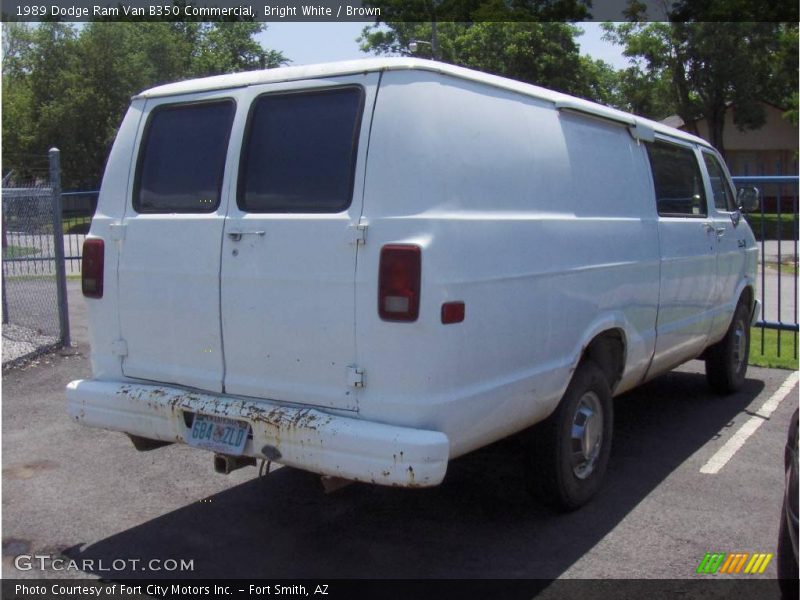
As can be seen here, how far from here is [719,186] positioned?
7215mm

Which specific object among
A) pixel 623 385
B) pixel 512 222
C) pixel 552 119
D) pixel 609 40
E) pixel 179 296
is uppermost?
pixel 609 40

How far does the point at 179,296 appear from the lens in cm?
442

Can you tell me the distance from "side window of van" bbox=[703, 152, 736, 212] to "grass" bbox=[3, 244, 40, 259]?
24.0ft

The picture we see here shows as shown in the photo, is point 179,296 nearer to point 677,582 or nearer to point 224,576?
point 224,576

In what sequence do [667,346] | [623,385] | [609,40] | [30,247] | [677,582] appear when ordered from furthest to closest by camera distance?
[609,40] → [30,247] → [667,346] → [623,385] → [677,582]

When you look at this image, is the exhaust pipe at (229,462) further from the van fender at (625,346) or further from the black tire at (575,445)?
the van fender at (625,346)

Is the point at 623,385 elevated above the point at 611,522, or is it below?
above

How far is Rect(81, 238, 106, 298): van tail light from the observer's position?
4.73m

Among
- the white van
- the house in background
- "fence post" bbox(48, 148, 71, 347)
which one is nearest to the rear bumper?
the white van

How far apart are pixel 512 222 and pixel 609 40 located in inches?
1339

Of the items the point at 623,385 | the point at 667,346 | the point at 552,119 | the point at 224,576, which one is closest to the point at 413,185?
the point at 552,119

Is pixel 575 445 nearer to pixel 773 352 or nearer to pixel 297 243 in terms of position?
pixel 297 243

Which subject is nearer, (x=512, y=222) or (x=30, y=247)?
(x=512, y=222)

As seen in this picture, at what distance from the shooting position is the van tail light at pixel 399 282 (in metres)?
3.73
